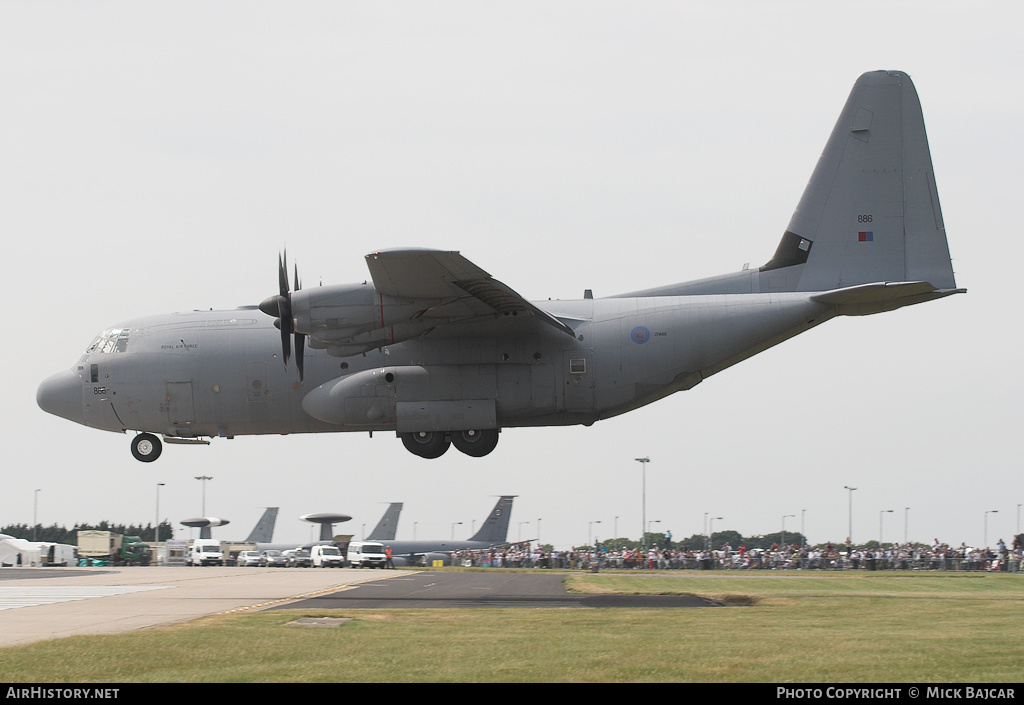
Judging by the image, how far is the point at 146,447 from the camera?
32750 mm

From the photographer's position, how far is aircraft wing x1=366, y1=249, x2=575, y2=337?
2550 centimetres

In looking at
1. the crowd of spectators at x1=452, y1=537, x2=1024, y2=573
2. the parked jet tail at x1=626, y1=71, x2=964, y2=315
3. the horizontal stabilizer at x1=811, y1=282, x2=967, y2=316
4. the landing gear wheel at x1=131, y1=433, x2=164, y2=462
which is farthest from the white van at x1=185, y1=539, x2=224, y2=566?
the horizontal stabilizer at x1=811, y1=282, x2=967, y2=316

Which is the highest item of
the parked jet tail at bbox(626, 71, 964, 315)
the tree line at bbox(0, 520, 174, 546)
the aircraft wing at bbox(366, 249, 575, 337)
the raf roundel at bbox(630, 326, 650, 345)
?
the parked jet tail at bbox(626, 71, 964, 315)

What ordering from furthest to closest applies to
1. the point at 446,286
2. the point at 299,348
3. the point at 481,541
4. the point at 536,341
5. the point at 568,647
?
the point at 481,541, the point at 536,341, the point at 299,348, the point at 446,286, the point at 568,647

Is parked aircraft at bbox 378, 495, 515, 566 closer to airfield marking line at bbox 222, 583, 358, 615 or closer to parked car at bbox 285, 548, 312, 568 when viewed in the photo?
parked car at bbox 285, 548, 312, 568

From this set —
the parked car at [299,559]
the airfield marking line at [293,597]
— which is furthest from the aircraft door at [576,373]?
the parked car at [299,559]

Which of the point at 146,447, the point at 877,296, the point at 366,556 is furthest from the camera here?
the point at 366,556

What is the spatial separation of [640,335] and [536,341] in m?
2.87

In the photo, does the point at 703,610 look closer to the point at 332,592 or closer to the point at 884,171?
the point at 332,592

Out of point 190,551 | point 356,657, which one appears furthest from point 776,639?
point 190,551

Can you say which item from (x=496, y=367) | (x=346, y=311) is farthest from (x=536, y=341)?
(x=346, y=311)

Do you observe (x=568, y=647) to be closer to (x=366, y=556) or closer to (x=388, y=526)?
(x=366, y=556)

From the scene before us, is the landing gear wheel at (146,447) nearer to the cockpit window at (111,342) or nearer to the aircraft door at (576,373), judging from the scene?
the cockpit window at (111,342)

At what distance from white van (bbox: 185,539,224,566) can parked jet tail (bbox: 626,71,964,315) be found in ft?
137
